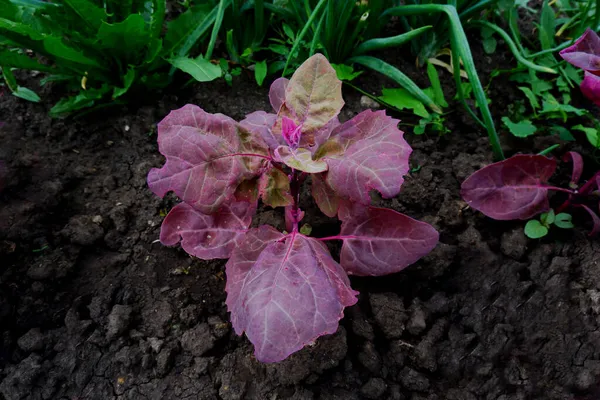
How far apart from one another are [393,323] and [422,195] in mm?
489

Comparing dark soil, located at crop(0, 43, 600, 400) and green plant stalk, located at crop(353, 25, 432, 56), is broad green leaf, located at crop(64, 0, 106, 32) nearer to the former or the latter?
dark soil, located at crop(0, 43, 600, 400)

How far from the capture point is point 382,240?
1219 millimetres

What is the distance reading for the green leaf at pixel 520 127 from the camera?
5.53 ft

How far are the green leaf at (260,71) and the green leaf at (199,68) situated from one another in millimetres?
186

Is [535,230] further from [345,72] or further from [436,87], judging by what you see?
[345,72]

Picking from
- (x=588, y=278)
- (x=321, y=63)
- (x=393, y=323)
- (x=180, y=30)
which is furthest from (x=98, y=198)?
(x=588, y=278)

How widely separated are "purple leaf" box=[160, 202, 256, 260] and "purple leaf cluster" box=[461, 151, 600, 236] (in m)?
0.71

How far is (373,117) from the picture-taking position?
1136 mm

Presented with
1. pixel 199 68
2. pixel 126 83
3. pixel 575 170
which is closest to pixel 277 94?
pixel 199 68

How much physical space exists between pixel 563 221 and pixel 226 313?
111cm

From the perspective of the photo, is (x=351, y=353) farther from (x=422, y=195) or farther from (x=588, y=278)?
(x=588, y=278)

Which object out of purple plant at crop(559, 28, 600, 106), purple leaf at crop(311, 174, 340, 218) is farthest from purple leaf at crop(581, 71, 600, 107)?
purple leaf at crop(311, 174, 340, 218)

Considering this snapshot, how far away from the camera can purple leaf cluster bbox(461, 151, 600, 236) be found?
1.44 m

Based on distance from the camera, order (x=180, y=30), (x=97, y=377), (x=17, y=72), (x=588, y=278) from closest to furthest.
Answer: (x=97, y=377) → (x=588, y=278) → (x=180, y=30) → (x=17, y=72)
